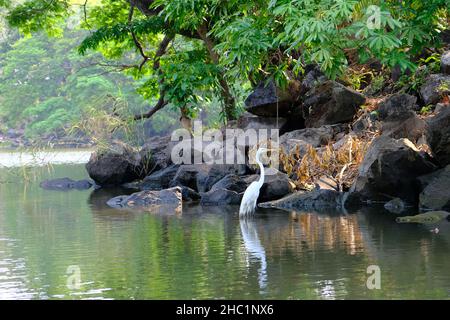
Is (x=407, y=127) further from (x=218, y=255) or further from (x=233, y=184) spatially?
(x=218, y=255)

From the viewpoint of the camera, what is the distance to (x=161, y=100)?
974 inches

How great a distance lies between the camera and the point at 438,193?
15.6 metres

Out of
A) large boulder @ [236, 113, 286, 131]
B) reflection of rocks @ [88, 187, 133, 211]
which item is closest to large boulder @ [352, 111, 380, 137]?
large boulder @ [236, 113, 286, 131]

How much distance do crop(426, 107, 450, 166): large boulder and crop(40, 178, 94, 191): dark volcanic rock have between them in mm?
12245

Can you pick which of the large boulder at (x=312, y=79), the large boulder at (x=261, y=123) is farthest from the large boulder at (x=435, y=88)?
the large boulder at (x=261, y=123)

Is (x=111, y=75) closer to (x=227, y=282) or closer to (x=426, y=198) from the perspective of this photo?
(x=426, y=198)

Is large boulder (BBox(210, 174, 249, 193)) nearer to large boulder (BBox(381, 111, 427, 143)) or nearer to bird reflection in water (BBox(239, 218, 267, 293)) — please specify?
large boulder (BBox(381, 111, 427, 143))

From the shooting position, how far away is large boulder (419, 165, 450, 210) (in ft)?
50.7

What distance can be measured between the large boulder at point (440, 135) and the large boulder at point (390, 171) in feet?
1.08

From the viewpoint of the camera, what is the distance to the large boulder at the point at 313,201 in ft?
57.0

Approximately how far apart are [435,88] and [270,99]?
13.3 ft

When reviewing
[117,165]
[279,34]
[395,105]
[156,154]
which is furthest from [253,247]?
[117,165]
